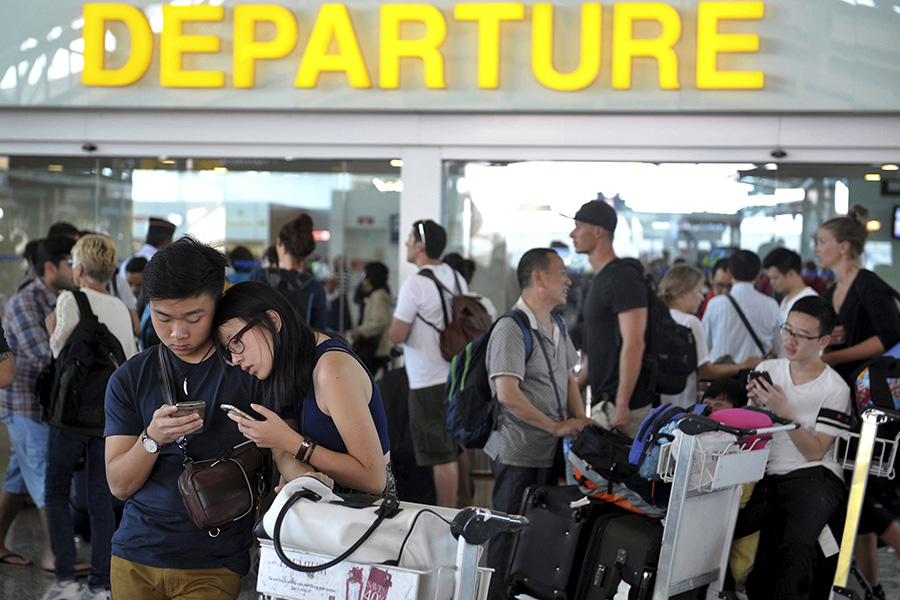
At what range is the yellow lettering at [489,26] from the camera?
702 cm

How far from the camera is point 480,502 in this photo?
662 centimetres

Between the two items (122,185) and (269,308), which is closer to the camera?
(269,308)

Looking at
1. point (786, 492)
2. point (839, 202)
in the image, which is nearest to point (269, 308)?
point (786, 492)

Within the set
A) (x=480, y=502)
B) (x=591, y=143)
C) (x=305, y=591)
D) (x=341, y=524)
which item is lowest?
(x=480, y=502)

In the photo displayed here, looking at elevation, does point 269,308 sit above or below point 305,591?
above

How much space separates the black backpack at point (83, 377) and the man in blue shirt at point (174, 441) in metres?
2.12

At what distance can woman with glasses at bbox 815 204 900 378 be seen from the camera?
5.10 meters

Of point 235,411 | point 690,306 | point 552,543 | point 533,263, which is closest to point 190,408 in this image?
point 235,411

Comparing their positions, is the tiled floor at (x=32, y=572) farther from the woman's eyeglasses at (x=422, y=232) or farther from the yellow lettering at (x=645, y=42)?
the yellow lettering at (x=645, y=42)

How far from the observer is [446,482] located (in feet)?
18.7

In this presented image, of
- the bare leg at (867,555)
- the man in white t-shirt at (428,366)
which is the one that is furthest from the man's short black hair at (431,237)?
the bare leg at (867,555)

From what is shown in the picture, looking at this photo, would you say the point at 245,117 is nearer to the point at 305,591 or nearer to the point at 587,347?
the point at 587,347

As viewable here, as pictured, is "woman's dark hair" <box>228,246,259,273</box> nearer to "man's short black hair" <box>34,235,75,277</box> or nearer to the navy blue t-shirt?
"man's short black hair" <box>34,235,75,277</box>

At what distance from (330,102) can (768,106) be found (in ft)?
11.5
